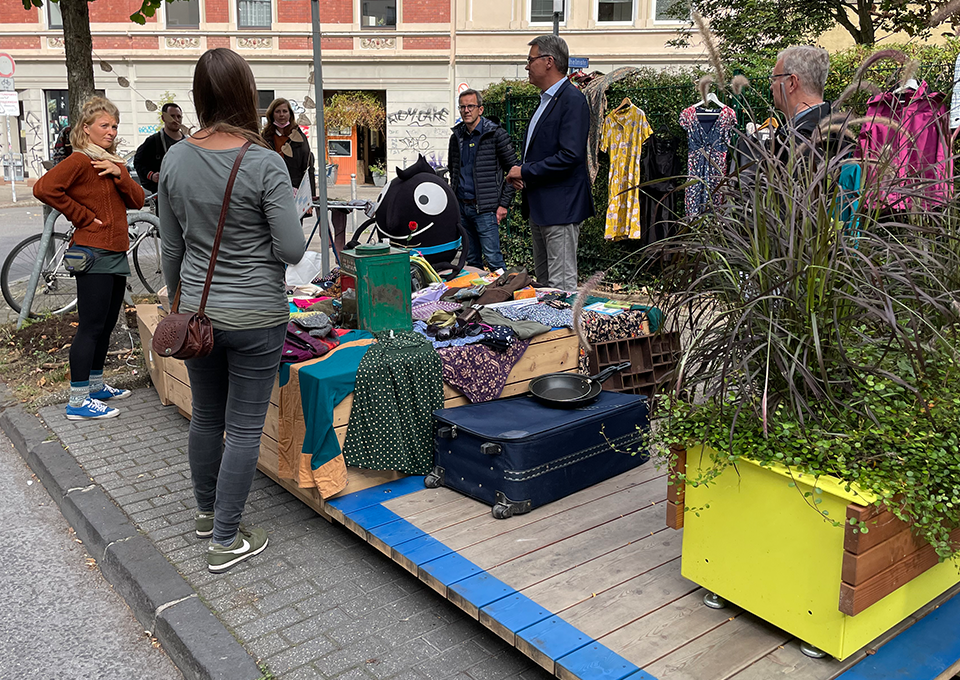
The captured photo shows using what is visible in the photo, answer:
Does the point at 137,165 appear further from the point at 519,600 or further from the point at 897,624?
the point at 897,624

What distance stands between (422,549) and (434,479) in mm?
586

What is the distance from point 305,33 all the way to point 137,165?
67.8 feet

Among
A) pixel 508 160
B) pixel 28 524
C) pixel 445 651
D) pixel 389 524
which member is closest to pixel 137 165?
pixel 508 160

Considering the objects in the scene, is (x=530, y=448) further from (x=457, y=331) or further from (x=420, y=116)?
(x=420, y=116)

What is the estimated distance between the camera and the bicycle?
6.84 m

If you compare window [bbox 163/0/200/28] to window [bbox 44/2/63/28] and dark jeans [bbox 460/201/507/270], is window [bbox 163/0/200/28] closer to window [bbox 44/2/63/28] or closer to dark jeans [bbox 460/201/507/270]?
window [bbox 44/2/63/28]

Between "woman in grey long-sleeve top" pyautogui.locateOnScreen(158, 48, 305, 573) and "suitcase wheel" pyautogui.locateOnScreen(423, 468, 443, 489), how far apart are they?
0.78 m

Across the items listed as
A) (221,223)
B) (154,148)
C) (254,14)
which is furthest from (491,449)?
(254,14)

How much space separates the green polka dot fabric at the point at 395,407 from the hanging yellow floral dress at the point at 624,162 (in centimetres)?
421

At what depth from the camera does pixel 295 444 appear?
3.49 metres

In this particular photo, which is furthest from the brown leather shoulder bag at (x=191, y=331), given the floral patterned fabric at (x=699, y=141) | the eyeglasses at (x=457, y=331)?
the floral patterned fabric at (x=699, y=141)

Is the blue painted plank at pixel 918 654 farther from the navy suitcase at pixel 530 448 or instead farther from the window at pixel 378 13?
the window at pixel 378 13

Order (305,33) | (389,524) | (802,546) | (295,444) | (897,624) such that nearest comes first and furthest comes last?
(802,546) → (897,624) → (389,524) → (295,444) → (305,33)

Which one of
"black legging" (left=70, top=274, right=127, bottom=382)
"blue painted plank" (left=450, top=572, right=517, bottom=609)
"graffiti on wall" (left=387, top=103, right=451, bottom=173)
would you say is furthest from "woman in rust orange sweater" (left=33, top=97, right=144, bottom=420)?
"graffiti on wall" (left=387, top=103, right=451, bottom=173)
